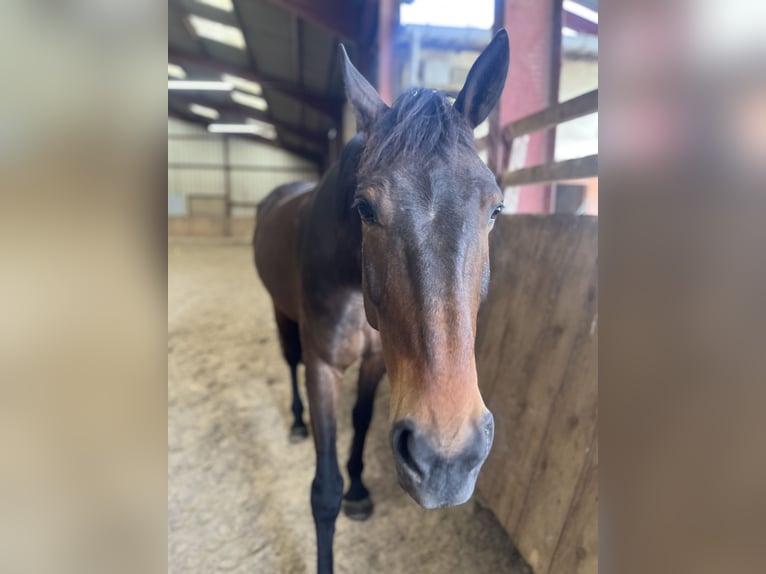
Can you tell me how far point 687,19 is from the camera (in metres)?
0.35

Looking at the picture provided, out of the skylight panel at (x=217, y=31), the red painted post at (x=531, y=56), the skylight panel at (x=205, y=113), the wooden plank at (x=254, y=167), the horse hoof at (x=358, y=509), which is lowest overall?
the horse hoof at (x=358, y=509)

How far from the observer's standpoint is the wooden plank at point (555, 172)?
55.3 inches

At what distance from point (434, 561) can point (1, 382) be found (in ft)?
5.65

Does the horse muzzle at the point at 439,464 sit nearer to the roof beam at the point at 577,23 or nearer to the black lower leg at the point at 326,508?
the roof beam at the point at 577,23

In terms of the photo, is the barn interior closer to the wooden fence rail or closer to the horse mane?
the wooden fence rail

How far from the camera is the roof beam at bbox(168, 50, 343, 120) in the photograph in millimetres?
10102

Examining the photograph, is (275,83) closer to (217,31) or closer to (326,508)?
(217,31)

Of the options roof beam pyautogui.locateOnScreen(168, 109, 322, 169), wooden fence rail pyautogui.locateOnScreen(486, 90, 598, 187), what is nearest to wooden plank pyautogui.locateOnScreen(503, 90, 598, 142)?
wooden fence rail pyautogui.locateOnScreen(486, 90, 598, 187)

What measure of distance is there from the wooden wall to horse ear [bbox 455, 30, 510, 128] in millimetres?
561

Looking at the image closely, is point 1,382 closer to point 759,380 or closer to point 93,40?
point 93,40

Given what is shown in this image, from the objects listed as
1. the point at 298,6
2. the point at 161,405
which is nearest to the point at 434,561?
the point at 161,405

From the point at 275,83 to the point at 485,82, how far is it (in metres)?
10.9

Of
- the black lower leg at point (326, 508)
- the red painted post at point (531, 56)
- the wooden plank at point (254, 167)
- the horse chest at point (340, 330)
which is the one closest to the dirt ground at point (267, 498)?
the black lower leg at point (326, 508)

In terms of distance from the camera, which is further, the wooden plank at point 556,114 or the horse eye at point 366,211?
the wooden plank at point 556,114
